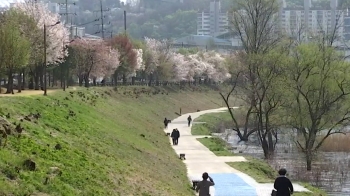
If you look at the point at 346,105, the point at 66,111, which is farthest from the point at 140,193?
the point at 346,105

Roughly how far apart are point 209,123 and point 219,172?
41.7 m

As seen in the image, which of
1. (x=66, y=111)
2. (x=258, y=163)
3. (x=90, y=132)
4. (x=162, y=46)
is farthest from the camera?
(x=162, y=46)

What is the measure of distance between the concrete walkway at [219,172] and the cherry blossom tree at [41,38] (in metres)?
14.1

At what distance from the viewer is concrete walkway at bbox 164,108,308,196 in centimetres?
2606

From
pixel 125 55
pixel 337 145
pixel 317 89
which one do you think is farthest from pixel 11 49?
pixel 125 55

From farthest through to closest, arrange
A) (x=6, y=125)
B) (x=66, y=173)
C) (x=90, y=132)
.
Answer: (x=90, y=132), (x=6, y=125), (x=66, y=173)

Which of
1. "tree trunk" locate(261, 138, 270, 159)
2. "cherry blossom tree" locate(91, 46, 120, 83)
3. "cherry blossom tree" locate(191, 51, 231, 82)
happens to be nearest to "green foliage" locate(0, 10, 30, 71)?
"tree trunk" locate(261, 138, 270, 159)

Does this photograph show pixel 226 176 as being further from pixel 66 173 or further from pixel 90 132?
pixel 66 173

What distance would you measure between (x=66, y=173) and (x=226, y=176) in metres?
14.4

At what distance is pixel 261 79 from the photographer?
48.3 m

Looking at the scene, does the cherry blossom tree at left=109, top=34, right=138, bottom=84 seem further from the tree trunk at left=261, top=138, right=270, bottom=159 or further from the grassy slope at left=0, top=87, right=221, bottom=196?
the grassy slope at left=0, top=87, right=221, bottom=196

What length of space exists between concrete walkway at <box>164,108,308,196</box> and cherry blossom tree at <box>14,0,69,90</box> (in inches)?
554

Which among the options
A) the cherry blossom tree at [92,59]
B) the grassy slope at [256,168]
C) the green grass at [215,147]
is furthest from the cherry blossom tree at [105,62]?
the grassy slope at [256,168]

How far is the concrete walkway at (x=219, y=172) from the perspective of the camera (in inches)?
1026
